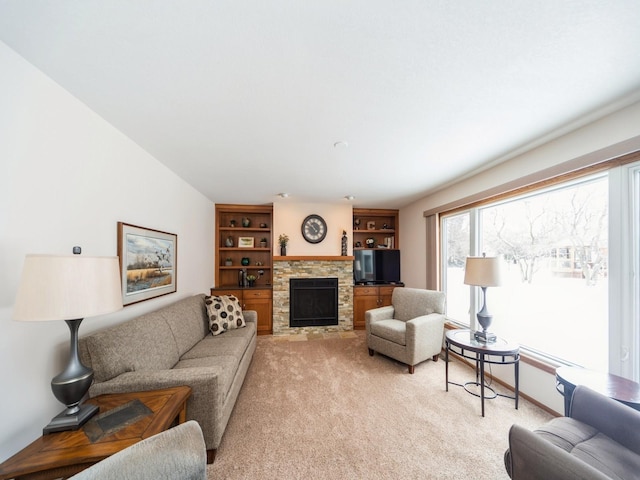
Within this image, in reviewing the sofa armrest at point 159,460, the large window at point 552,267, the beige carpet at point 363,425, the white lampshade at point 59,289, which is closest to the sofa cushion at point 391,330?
the beige carpet at point 363,425

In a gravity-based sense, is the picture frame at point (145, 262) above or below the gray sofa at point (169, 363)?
above

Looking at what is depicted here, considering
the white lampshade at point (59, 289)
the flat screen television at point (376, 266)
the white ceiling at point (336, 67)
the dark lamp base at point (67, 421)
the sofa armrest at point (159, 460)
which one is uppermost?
the white ceiling at point (336, 67)

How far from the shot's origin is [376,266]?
203 inches

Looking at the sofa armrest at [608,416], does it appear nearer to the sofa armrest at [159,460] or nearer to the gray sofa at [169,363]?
the sofa armrest at [159,460]

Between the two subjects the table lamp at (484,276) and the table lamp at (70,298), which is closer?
the table lamp at (70,298)

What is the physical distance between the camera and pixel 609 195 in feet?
5.83

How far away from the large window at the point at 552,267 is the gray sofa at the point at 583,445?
860mm

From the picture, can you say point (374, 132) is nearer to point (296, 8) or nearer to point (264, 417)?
point (296, 8)

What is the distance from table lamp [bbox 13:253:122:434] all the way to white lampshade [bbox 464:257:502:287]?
2796 mm

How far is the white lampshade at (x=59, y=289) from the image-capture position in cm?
100

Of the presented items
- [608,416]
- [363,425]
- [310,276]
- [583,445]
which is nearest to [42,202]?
[363,425]

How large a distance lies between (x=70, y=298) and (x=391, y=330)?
10.2ft

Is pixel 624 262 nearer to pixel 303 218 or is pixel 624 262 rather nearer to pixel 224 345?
pixel 224 345

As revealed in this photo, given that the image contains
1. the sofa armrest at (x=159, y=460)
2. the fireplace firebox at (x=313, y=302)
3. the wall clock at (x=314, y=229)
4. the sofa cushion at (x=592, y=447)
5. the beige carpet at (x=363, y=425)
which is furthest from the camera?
the wall clock at (x=314, y=229)
